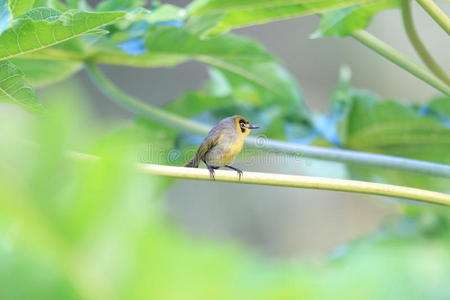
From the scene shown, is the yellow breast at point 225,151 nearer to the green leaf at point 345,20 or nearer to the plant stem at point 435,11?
the green leaf at point 345,20

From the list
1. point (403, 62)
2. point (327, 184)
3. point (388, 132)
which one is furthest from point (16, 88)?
point (388, 132)

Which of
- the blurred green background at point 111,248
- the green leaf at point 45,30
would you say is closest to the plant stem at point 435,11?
the green leaf at point 45,30

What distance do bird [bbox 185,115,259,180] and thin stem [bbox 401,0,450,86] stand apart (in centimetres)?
37

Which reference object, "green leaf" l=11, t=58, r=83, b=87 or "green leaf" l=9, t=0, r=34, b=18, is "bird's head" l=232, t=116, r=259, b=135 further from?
"green leaf" l=9, t=0, r=34, b=18

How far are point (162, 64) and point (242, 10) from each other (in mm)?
519

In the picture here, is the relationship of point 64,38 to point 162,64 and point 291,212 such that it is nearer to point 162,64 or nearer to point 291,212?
point 162,64

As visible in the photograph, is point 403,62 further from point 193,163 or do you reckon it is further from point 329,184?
point 193,163

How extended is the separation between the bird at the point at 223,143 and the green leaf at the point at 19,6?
0.56m

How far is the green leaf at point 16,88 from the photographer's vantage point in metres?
0.84

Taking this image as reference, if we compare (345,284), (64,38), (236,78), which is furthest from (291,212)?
(345,284)

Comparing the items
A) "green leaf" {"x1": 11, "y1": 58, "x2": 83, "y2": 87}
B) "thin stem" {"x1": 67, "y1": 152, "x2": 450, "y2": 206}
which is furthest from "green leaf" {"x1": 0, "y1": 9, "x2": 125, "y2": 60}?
"green leaf" {"x1": 11, "y1": 58, "x2": 83, "y2": 87}

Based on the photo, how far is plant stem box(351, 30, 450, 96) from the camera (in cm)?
105

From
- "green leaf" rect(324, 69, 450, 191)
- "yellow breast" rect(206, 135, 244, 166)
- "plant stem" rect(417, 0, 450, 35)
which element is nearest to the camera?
"plant stem" rect(417, 0, 450, 35)

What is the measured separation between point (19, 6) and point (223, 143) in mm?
571
